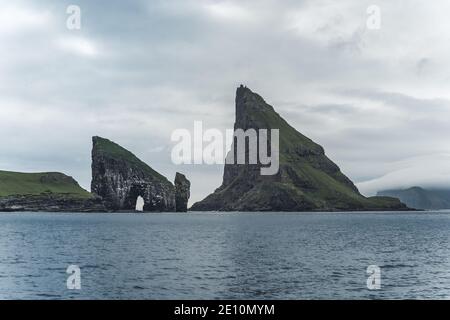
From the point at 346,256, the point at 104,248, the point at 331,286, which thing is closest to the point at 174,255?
the point at 104,248

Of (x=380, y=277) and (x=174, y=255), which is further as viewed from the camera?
(x=174, y=255)

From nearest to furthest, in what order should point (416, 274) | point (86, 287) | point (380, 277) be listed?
point (86, 287) → point (380, 277) → point (416, 274)

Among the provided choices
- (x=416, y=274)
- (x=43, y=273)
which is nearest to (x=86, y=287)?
(x=43, y=273)

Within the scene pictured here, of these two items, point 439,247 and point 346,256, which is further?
point 439,247

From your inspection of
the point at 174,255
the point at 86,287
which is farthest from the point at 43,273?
the point at 174,255

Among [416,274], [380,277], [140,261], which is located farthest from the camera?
[140,261]

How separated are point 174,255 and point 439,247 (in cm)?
6223

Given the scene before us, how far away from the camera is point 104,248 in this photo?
342 feet

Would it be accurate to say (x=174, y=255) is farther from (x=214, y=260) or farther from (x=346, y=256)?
(x=346, y=256)

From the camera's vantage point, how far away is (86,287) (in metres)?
56.3
